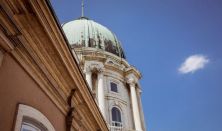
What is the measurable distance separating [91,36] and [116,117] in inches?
454

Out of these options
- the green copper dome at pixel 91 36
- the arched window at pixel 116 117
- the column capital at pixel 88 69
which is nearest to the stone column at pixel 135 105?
the arched window at pixel 116 117

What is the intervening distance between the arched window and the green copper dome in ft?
27.8

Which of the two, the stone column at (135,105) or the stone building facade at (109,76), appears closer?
the stone column at (135,105)

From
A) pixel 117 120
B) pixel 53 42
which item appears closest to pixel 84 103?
pixel 53 42

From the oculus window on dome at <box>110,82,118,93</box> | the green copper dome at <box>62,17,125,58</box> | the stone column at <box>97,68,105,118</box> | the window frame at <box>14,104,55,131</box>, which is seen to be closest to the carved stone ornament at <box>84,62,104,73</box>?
the stone column at <box>97,68,105,118</box>

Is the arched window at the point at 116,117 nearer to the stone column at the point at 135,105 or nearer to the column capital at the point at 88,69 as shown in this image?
the stone column at the point at 135,105

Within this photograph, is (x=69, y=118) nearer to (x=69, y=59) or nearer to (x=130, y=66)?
(x=69, y=59)

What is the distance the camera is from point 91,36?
31984mm

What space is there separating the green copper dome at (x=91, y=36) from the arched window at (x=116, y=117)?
27.8 feet

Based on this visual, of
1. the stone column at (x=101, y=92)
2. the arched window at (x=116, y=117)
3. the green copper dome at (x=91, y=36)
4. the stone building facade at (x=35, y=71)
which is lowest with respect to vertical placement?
the stone building facade at (x=35, y=71)

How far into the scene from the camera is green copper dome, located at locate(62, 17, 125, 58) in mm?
31156

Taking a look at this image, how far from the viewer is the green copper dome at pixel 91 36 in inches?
1227

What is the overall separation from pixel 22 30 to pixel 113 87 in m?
23.6

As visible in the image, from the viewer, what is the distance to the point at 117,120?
2583 cm
